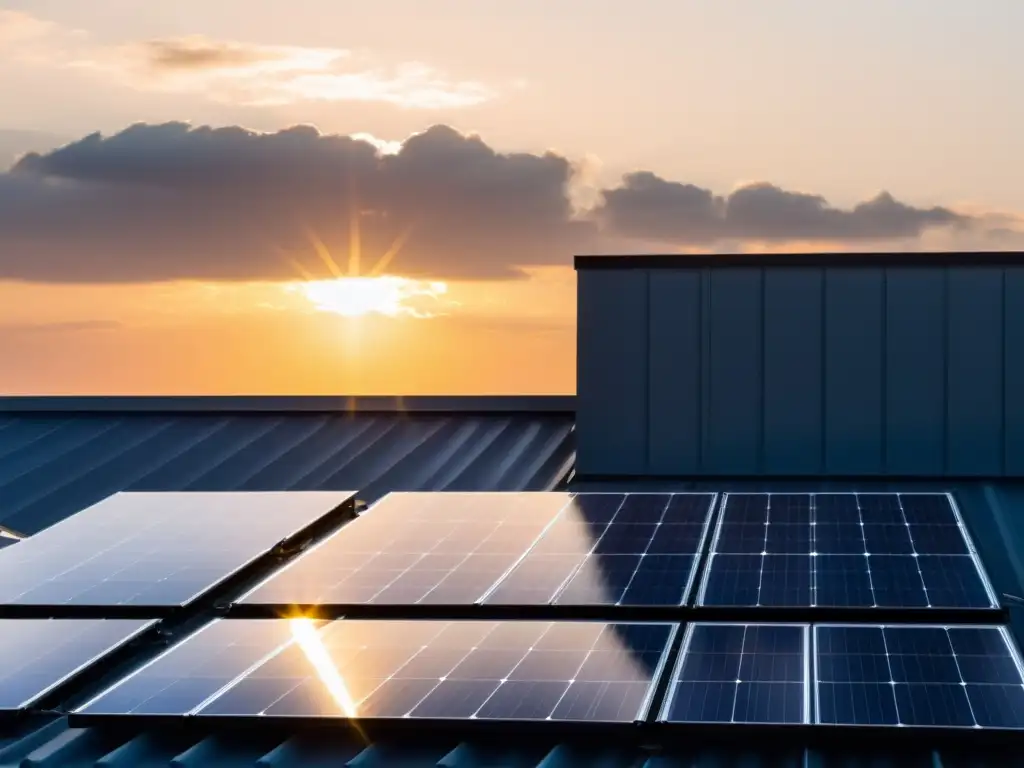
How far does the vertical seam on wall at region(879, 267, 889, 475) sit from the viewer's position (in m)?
21.8

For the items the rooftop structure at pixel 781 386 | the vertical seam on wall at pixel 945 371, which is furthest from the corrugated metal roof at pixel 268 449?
the vertical seam on wall at pixel 945 371

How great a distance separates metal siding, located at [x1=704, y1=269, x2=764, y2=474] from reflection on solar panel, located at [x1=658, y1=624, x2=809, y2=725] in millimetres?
8468

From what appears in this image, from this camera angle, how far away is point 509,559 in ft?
53.2

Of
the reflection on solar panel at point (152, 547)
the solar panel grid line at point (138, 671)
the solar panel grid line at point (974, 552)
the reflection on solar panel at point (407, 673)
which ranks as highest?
the solar panel grid line at point (974, 552)

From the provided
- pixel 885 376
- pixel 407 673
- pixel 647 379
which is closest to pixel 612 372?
pixel 647 379

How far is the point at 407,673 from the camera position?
1309 centimetres

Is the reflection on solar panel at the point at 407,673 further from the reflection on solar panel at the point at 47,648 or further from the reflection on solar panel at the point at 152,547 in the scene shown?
the reflection on solar panel at the point at 152,547

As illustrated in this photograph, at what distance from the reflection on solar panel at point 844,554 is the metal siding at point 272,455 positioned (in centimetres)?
554

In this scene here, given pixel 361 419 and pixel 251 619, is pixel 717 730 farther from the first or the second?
pixel 361 419

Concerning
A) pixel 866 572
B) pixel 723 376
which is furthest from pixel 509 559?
pixel 723 376

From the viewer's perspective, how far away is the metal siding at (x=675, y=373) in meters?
22.2

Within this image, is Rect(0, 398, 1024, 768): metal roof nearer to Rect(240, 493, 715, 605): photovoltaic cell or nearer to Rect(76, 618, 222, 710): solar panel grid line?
Rect(76, 618, 222, 710): solar panel grid line

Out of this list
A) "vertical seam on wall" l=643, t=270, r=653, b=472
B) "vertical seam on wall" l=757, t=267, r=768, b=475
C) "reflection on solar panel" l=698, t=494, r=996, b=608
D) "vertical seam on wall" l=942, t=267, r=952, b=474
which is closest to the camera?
"reflection on solar panel" l=698, t=494, r=996, b=608

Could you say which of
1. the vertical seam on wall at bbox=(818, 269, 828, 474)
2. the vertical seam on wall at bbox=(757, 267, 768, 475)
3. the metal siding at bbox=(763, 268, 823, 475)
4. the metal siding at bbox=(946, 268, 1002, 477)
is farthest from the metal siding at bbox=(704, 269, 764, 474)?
the metal siding at bbox=(946, 268, 1002, 477)
